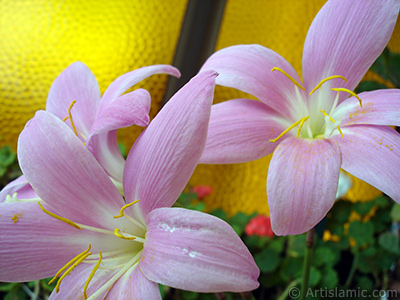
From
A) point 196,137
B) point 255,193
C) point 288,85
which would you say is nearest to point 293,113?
point 288,85

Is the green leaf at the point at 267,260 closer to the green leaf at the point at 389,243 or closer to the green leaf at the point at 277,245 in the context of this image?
the green leaf at the point at 277,245

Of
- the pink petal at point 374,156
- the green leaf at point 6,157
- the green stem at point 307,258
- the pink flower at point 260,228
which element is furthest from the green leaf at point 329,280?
the green leaf at point 6,157

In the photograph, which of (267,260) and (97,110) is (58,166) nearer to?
(97,110)

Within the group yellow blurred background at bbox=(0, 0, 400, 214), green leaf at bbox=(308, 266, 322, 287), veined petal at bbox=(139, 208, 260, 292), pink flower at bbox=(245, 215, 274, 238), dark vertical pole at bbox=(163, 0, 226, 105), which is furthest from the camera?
dark vertical pole at bbox=(163, 0, 226, 105)

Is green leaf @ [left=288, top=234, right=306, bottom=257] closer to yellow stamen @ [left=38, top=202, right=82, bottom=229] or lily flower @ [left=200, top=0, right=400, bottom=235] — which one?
lily flower @ [left=200, top=0, right=400, bottom=235]

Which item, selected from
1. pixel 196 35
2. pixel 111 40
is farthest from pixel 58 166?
pixel 196 35

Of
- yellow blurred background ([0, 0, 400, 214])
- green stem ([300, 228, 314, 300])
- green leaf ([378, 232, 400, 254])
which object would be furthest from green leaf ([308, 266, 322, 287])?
yellow blurred background ([0, 0, 400, 214])
